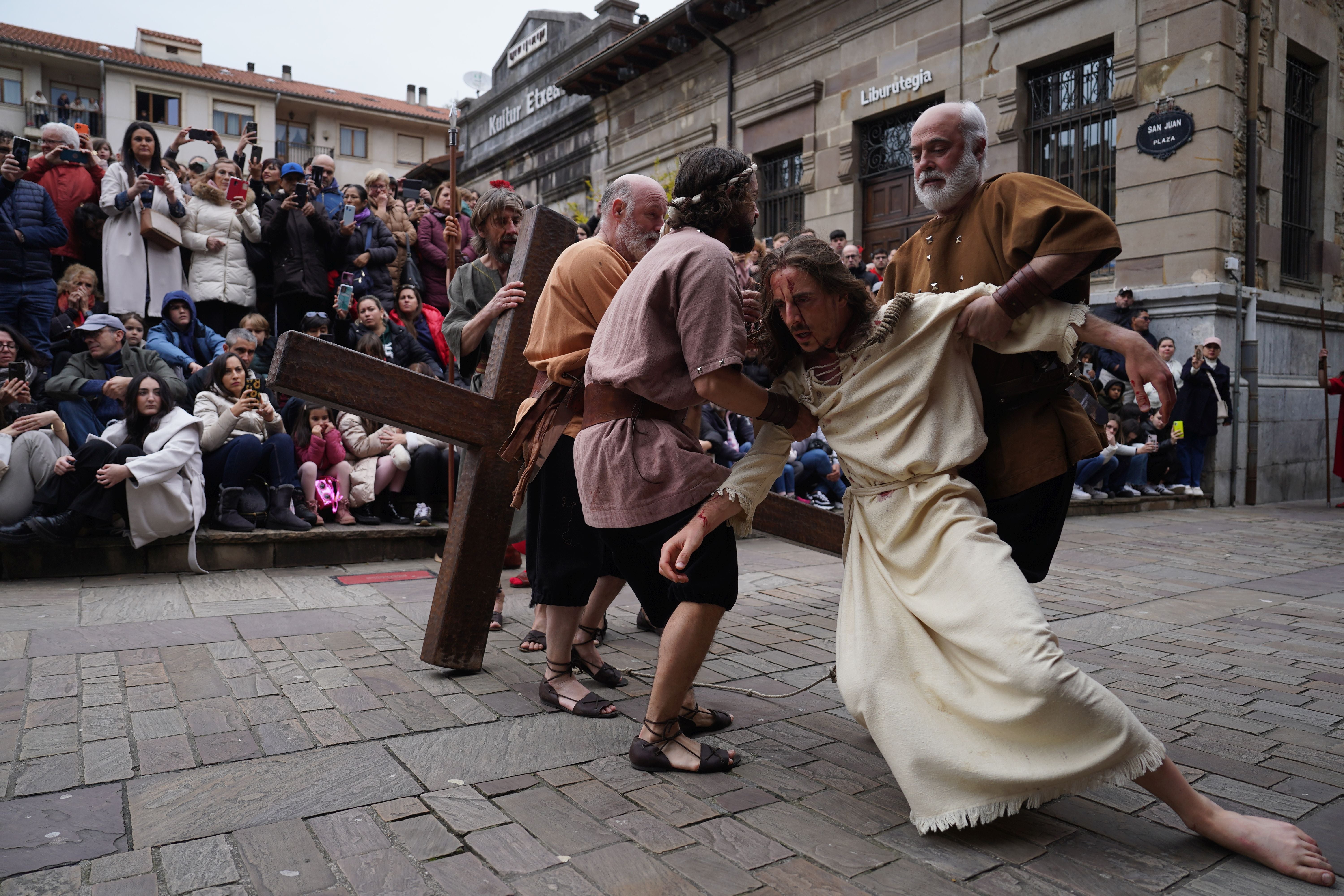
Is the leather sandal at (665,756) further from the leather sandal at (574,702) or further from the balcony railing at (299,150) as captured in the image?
the balcony railing at (299,150)

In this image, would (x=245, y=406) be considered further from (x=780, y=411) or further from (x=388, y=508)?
(x=780, y=411)

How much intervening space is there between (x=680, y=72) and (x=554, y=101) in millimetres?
5892

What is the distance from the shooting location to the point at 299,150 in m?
49.4

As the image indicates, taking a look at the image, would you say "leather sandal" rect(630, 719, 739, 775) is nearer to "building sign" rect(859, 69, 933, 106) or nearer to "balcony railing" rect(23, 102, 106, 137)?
"building sign" rect(859, 69, 933, 106)

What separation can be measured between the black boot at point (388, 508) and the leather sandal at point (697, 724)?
4.48m

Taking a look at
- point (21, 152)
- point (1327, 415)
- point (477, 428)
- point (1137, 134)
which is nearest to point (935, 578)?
point (477, 428)

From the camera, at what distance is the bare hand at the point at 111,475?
18.1ft

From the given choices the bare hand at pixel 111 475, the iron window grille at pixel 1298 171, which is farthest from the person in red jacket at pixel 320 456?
the iron window grille at pixel 1298 171

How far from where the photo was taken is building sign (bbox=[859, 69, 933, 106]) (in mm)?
14203

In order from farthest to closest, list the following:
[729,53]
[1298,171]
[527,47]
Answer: [527,47], [729,53], [1298,171]

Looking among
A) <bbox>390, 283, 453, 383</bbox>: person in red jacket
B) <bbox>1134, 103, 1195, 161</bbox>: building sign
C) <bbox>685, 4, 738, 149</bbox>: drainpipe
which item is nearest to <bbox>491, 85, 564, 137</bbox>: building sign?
<bbox>685, 4, 738, 149</bbox>: drainpipe

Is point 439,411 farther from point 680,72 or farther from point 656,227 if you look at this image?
point 680,72

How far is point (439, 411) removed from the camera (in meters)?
3.55

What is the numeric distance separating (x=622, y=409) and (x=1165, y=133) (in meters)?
11.4
